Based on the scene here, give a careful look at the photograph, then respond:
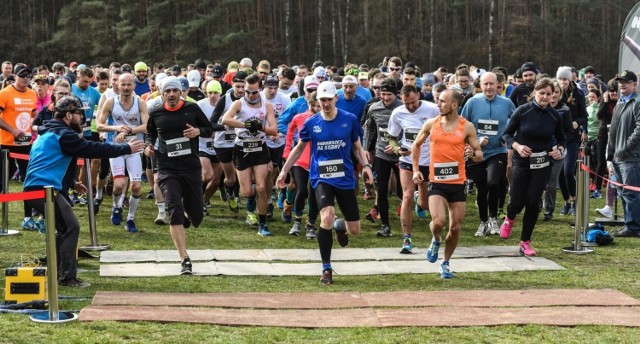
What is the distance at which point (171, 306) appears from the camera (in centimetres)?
863

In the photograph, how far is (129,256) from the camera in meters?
11.3

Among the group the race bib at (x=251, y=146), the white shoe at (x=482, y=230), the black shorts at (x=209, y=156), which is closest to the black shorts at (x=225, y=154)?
the black shorts at (x=209, y=156)

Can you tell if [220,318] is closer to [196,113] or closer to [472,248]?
[196,113]

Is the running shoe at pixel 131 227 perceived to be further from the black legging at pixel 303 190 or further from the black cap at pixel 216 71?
the black cap at pixel 216 71

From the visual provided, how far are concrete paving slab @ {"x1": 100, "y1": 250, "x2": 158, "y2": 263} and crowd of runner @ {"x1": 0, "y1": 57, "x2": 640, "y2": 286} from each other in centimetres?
62

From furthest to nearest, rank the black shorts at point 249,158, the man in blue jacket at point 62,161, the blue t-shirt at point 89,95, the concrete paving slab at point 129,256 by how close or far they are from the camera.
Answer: the blue t-shirt at point 89,95
the black shorts at point 249,158
the concrete paving slab at point 129,256
the man in blue jacket at point 62,161

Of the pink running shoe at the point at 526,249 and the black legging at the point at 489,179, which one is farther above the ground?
the black legging at the point at 489,179

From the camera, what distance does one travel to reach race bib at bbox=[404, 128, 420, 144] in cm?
1231

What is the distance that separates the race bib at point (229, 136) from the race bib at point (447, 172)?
426cm

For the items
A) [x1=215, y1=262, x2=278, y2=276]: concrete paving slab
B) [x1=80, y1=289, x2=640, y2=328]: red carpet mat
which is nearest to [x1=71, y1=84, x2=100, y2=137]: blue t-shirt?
[x1=215, y1=262, x2=278, y2=276]: concrete paving slab

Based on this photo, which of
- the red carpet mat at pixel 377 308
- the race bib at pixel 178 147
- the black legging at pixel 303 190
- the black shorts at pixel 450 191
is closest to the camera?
the red carpet mat at pixel 377 308

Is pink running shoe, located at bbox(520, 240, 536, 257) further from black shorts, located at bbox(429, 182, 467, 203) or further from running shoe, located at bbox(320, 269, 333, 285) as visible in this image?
running shoe, located at bbox(320, 269, 333, 285)

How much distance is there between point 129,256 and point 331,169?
2738 mm

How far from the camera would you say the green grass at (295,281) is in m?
7.62
